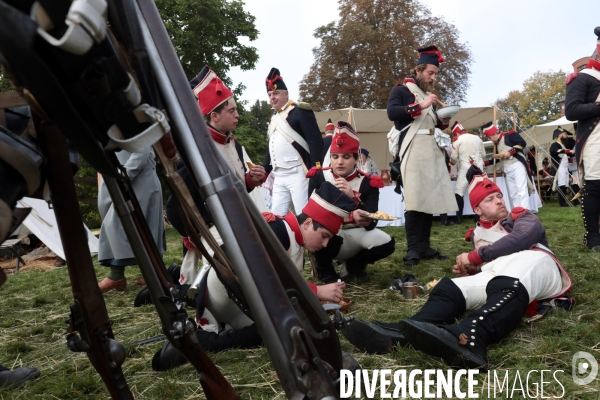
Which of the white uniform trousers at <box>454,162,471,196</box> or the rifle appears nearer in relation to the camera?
the rifle

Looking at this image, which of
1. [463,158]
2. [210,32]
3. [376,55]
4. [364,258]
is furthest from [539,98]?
[364,258]

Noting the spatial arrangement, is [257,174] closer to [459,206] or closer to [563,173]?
[459,206]

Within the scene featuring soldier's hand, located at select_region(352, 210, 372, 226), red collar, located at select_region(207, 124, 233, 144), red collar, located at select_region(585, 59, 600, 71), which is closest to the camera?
red collar, located at select_region(207, 124, 233, 144)

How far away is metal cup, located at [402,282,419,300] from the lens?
3514mm

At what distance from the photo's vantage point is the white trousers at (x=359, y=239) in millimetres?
4223

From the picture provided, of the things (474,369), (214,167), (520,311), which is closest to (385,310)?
(520,311)

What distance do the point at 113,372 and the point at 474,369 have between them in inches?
55.8

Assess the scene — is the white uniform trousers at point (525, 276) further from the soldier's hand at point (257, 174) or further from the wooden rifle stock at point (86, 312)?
the wooden rifle stock at point (86, 312)

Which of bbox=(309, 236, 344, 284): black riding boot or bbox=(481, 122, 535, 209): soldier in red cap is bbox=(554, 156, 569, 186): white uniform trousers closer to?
bbox=(481, 122, 535, 209): soldier in red cap

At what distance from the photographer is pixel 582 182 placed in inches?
204

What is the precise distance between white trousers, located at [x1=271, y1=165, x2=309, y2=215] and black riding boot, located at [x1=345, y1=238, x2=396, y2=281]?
958 mm

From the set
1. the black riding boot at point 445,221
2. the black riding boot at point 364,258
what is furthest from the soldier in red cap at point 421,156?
the black riding boot at point 445,221

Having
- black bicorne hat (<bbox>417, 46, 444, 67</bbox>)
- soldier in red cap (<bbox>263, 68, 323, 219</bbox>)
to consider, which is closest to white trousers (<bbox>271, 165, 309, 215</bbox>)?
soldier in red cap (<bbox>263, 68, 323, 219</bbox>)

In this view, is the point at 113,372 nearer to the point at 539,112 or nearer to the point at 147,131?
the point at 147,131
